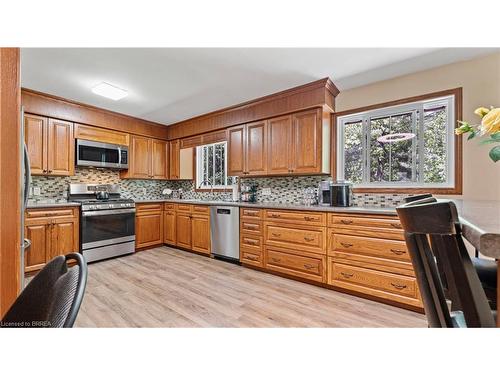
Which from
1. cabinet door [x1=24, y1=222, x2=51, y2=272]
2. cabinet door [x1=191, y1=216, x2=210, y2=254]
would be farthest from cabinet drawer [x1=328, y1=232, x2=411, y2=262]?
cabinet door [x1=24, y1=222, x2=51, y2=272]

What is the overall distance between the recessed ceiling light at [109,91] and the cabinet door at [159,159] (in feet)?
5.20

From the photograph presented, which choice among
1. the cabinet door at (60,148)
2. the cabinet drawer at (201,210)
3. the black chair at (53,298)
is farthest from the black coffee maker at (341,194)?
the cabinet door at (60,148)

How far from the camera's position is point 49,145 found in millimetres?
3242

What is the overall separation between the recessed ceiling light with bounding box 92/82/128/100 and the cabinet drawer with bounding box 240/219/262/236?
2.28 metres

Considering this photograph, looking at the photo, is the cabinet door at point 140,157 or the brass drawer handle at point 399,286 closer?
the brass drawer handle at point 399,286

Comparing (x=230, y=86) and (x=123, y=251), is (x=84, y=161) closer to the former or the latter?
(x=123, y=251)

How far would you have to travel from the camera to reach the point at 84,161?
11.7 feet

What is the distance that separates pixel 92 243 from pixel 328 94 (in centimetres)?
380

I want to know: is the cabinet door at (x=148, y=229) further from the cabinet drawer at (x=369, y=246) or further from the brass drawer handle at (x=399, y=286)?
the brass drawer handle at (x=399, y=286)

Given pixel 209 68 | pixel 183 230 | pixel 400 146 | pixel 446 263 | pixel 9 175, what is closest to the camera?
pixel 446 263

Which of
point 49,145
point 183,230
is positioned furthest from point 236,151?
point 49,145

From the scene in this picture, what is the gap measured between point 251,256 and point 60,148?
10.3ft

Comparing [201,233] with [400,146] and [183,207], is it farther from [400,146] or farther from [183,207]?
[400,146]

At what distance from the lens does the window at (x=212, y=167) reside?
430 cm
